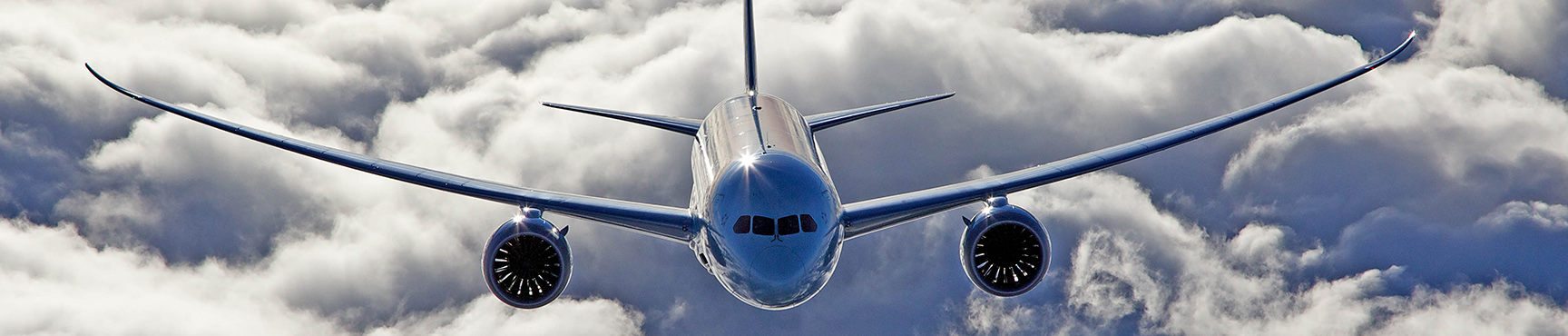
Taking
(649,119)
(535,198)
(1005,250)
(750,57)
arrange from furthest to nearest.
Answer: (750,57) → (649,119) → (535,198) → (1005,250)

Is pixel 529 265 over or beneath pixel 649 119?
beneath

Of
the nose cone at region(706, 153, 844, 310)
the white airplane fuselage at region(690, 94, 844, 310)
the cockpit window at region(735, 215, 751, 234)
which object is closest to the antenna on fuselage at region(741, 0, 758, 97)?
the white airplane fuselage at region(690, 94, 844, 310)

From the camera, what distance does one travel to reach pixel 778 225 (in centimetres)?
2916

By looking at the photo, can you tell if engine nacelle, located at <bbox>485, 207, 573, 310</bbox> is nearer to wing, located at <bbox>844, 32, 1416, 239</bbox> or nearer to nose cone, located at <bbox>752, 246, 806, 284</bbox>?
nose cone, located at <bbox>752, 246, 806, 284</bbox>

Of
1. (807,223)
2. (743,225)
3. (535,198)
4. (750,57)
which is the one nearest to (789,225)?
(807,223)

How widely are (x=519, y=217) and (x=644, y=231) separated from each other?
4.97m

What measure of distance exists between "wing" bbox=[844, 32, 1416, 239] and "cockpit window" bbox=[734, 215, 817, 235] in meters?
5.72

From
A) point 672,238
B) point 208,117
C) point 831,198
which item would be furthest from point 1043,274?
point 208,117

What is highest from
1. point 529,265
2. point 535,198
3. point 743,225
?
point 535,198

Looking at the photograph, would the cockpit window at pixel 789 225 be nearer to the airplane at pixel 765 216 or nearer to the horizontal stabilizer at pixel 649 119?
the airplane at pixel 765 216

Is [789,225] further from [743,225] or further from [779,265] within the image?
[743,225]

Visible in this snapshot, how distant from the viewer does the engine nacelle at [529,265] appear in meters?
35.3

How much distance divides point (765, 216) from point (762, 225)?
0.31m

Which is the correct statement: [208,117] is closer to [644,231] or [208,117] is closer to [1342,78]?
[644,231]
